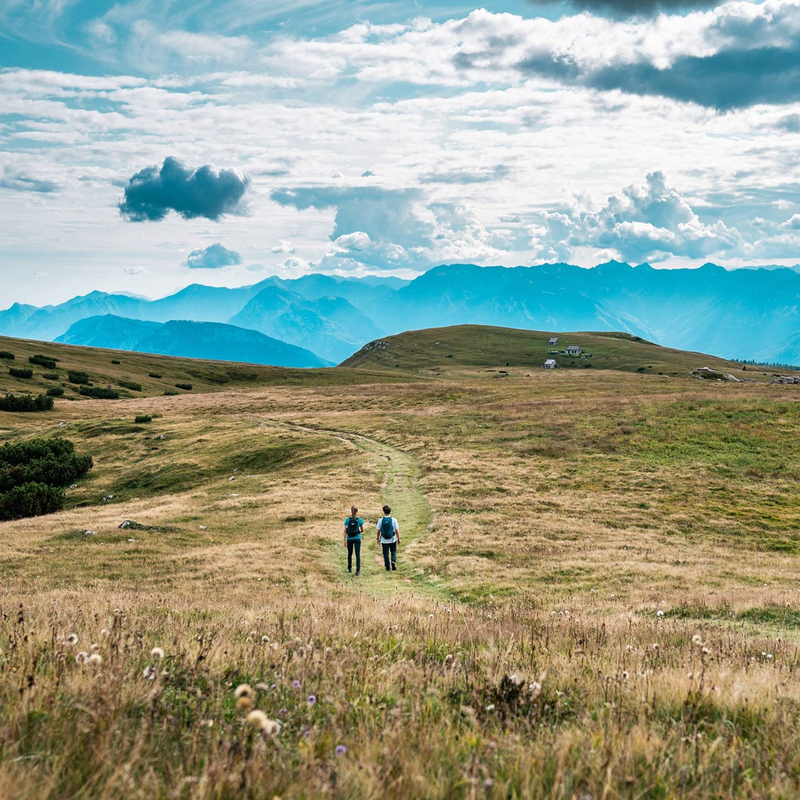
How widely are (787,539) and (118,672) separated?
99.4 feet

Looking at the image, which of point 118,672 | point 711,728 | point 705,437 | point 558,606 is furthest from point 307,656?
point 705,437

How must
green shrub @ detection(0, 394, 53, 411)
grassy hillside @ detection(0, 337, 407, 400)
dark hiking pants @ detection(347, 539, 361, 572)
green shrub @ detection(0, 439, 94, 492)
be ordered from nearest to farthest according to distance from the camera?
dark hiking pants @ detection(347, 539, 361, 572), green shrub @ detection(0, 439, 94, 492), green shrub @ detection(0, 394, 53, 411), grassy hillside @ detection(0, 337, 407, 400)

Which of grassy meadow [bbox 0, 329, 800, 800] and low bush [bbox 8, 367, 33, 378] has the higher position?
low bush [bbox 8, 367, 33, 378]

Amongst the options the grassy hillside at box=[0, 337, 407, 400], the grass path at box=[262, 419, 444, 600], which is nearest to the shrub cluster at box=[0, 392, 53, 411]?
the grassy hillside at box=[0, 337, 407, 400]

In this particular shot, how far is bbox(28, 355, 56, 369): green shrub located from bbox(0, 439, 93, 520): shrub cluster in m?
84.9

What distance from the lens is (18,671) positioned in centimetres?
499

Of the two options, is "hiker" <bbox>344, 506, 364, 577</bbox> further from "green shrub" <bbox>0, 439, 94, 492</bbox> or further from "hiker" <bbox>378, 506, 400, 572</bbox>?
"green shrub" <bbox>0, 439, 94, 492</bbox>

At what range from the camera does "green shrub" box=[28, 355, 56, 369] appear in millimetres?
125062

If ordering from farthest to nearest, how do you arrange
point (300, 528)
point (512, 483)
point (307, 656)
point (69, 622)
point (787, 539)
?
point (512, 483)
point (300, 528)
point (787, 539)
point (69, 622)
point (307, 656)

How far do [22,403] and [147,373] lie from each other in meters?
66.6

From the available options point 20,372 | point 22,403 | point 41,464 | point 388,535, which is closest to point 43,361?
point 20,372

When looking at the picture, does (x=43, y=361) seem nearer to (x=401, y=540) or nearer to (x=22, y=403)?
(x=22, y=403)

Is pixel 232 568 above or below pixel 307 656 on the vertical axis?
below

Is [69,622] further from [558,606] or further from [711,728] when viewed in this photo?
[558,606]
